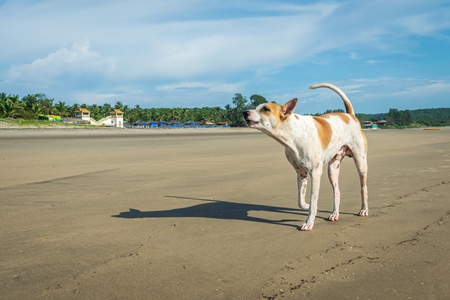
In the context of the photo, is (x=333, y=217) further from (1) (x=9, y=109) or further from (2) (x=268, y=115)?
(1) (x=9, y=109)

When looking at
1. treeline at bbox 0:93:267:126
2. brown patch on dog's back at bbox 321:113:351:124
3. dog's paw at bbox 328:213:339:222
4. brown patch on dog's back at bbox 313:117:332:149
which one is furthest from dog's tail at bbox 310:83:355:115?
treeline at bbox 0:93:267:126

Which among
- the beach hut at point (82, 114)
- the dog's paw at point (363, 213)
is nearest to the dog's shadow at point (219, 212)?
the dog's paw at point (363, 213)

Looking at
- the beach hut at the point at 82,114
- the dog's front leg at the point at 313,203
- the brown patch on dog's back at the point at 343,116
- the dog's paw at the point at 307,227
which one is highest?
the beach hut at the point at 82,114

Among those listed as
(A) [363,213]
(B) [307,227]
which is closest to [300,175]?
(B) [307,227]

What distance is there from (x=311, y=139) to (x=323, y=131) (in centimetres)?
35

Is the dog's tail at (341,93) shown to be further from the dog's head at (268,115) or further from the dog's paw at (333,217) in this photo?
the dog's paw at (333,217)

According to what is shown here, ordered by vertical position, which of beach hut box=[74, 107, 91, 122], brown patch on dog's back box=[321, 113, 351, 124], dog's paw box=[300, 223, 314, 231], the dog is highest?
beach hut box=[74, 107, 91, 122]

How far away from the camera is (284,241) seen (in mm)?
5559

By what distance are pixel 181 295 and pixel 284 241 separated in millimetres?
2102

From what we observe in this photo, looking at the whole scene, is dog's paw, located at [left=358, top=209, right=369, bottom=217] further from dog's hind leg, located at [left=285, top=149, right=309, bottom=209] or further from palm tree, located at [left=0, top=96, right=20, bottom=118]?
palm tree, located at [left=0, top=96, right=20, bottom=118]

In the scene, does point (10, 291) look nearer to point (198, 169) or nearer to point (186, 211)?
point (186, 211)

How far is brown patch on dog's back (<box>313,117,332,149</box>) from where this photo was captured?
6465 millimetres

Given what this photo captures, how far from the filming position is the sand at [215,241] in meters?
4.02

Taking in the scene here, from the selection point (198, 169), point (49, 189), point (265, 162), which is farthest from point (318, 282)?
point (265, 162)
